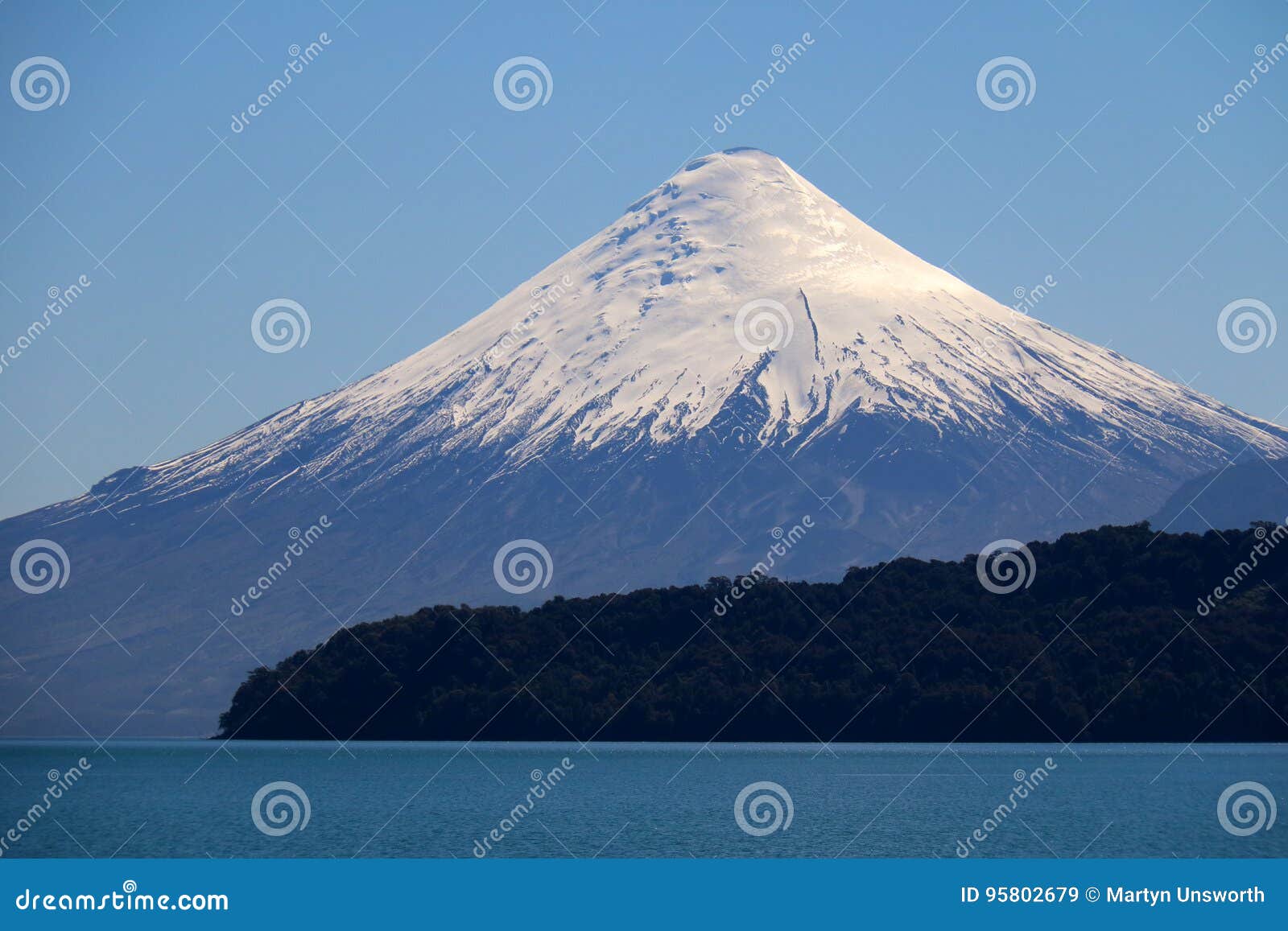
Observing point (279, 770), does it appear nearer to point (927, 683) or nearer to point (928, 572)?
point (927, 683)

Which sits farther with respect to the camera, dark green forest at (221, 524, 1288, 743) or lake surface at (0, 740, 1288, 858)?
dark green forest at (221, 524, 1288, 743)

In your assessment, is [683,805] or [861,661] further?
[861,661]

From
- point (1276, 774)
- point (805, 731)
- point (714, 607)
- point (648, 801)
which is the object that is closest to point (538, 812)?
point (648, 801)

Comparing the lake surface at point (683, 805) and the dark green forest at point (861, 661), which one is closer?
the lake surface at point (683, 805)

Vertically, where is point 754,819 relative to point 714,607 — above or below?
below
